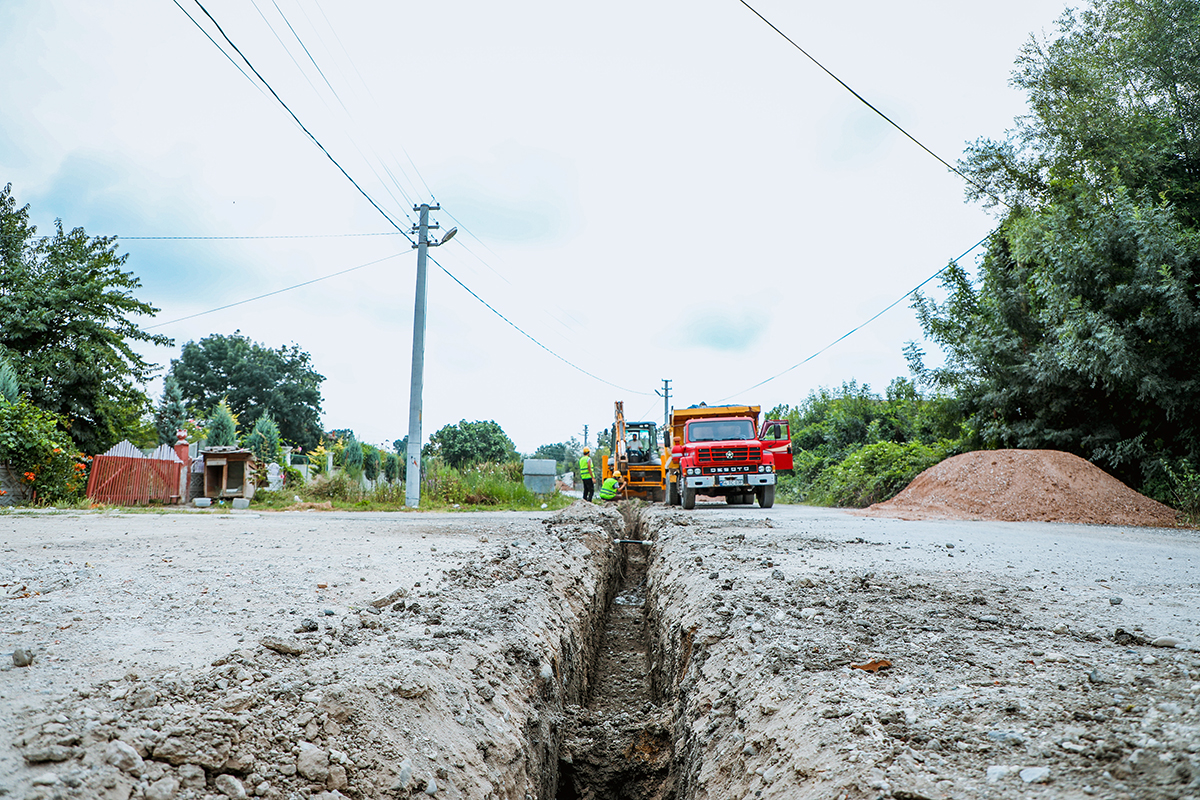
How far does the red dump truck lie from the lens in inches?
608

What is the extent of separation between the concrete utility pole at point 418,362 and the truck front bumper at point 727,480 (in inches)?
252

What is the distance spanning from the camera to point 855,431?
2772cm

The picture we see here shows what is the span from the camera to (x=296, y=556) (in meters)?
5.59

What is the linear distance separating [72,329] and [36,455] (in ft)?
20.1

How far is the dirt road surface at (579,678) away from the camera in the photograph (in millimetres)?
1735

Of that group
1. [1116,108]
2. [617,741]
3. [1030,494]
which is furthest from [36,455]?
[1116,108]

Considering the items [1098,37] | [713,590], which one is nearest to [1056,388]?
[1098,37]

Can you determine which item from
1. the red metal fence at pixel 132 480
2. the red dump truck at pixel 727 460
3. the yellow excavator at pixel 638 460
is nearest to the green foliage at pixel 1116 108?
the red dump truck at pixel 727 460

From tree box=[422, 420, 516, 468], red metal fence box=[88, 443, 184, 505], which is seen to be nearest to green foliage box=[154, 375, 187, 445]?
tree box=[422, 420, 516, 468]

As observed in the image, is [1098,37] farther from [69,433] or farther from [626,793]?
[69,433]

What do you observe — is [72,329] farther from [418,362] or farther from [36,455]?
[418,362]

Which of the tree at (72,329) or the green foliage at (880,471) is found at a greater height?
the tree at (72,329)

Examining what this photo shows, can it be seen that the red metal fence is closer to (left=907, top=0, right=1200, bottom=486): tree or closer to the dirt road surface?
the dirt road surface

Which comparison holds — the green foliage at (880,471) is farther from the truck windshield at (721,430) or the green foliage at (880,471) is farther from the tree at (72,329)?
the tree at (72,329)
